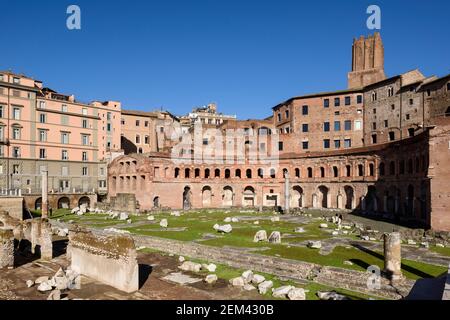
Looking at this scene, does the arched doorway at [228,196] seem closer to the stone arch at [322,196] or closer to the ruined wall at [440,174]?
the stone arch at [322,196]

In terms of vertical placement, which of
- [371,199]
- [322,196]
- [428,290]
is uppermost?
[428,290]

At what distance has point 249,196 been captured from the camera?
188 feet

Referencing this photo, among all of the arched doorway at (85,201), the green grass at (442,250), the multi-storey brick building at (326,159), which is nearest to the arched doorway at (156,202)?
the multi-storey brick building at (326,159)

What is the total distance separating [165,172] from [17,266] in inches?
1299

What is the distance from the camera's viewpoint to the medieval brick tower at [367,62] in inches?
2251

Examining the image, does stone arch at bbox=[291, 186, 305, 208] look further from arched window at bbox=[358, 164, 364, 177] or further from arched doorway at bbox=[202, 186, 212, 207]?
arched doorway at bbox=[202, 186, 212, 207]

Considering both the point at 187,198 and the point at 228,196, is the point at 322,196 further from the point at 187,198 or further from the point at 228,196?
the point at 187,198

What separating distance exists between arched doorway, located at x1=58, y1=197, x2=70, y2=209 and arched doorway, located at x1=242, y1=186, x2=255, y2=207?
2592cm

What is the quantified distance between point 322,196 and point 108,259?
1683 inches

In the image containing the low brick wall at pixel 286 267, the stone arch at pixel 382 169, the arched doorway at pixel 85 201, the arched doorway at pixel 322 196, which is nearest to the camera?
the low brick wall at pixel 286 267

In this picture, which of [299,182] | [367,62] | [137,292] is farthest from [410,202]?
[137,292]

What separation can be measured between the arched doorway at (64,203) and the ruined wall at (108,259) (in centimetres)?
3576

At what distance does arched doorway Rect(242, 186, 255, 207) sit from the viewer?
187 feet

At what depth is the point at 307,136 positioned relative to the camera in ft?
187
